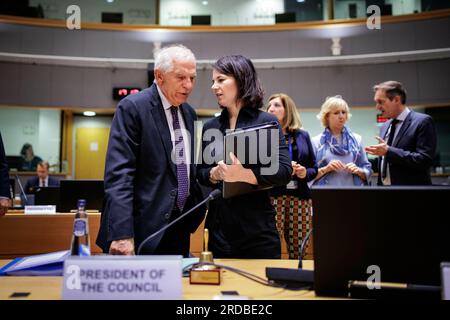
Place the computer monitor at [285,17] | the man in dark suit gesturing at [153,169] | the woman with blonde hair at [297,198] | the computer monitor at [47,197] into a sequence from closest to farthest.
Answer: the man in dark suit gesturing at [153,169]
the woman with blonde hair at [297,198]
the computer monitor at [47,197]
the computer monitor at [285,17]

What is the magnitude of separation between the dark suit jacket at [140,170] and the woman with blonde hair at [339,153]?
1.39 m

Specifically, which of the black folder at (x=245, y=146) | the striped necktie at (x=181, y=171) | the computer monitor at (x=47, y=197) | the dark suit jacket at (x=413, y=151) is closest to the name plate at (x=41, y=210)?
the computer monitor at (x=47, y=197)

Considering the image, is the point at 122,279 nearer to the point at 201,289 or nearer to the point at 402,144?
the point at 201,289

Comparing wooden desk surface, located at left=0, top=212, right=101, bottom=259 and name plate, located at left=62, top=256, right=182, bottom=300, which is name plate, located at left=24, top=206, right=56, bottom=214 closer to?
wooden desk surface, located at left=0, top=212, right=101, bottom=259

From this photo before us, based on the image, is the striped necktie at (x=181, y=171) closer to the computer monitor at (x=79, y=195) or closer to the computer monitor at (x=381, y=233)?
the computer monitor at (x=381, y=233)

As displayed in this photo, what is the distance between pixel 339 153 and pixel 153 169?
1626 mm

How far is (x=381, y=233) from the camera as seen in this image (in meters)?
0.86

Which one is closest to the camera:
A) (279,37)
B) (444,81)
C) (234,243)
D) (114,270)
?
(114,270)

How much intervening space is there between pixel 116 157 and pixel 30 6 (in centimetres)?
778

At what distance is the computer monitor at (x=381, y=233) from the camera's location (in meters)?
0.84

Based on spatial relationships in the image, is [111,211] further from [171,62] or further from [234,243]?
[171,62]

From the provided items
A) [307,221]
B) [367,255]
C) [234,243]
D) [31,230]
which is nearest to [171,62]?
[234,243]

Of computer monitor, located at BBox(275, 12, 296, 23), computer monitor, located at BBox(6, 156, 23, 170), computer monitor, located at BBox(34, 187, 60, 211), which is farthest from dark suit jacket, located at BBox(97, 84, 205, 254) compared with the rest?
computer monitor, located at BBox(6, 156, 23, 170)

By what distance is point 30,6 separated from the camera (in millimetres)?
7570
